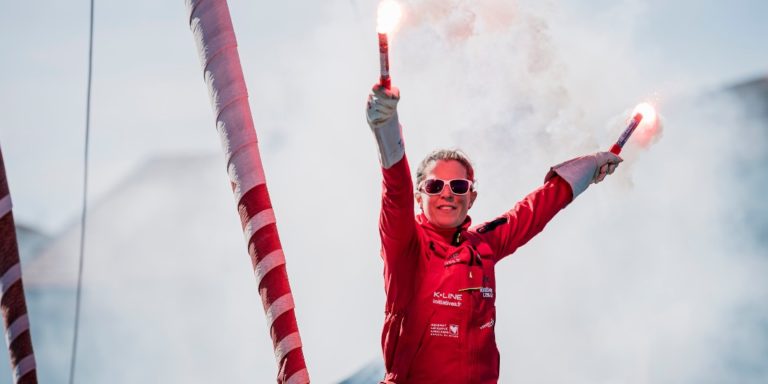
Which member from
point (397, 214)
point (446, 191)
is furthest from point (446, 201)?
point (397, 214)

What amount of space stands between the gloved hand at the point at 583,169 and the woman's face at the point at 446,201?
19.3 inches

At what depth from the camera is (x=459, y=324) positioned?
2.36 metres

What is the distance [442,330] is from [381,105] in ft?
2.30

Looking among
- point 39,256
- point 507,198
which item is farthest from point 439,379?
point 39,256

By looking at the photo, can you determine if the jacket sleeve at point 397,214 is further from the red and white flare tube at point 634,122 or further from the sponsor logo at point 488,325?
the red and white flare tube at point 634,122

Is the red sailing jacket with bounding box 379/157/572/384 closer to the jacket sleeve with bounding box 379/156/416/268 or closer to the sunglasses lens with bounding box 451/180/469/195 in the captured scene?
the jacket sleeve with bounding box 379/156/416/268

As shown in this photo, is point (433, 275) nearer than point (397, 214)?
No

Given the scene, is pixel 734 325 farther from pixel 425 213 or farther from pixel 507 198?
pixel 425 213

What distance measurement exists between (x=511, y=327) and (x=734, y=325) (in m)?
1.24

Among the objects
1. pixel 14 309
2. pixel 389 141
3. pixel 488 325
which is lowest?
pixel 488 325

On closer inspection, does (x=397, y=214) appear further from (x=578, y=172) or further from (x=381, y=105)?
(x=578, y=172)

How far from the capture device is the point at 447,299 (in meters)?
2.37

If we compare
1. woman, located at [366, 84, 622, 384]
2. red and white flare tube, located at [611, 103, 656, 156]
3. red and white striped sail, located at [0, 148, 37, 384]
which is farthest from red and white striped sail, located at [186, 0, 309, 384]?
red and white striped sail, located at [0, 148, 37, 384]

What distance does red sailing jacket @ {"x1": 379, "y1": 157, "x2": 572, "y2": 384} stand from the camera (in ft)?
7.61
